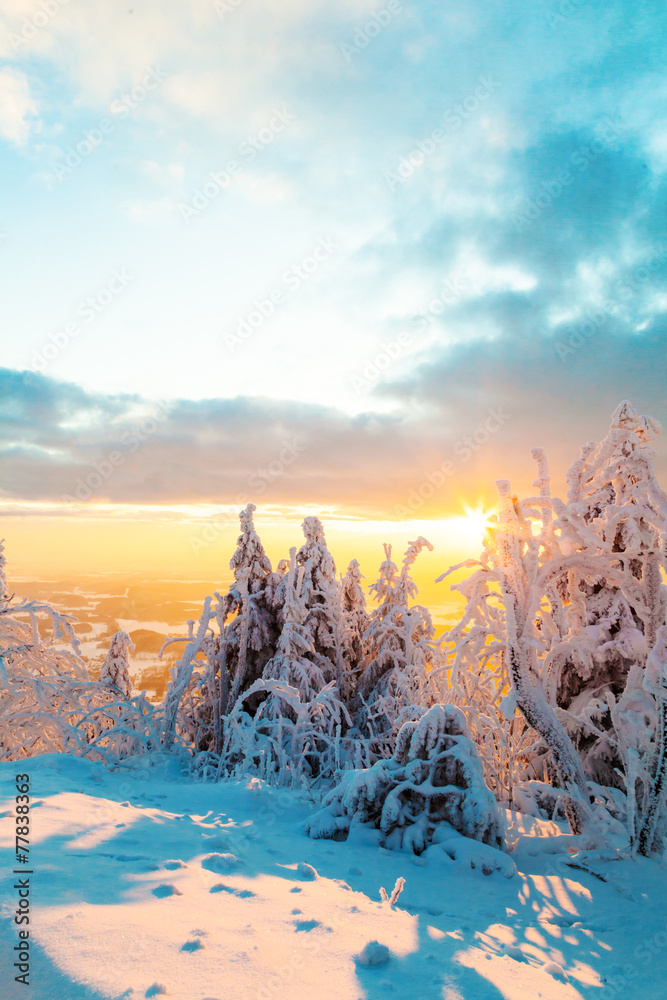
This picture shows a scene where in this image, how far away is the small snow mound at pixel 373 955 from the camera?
287 centimetres

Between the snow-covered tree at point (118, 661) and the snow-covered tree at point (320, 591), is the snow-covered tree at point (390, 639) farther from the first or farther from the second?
the snow-covered tree at point (118, 661)

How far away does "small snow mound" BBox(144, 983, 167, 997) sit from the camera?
2107mm

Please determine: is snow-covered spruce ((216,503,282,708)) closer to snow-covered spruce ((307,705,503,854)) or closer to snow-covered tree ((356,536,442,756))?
snow-covered tree ((356,536,442,756))

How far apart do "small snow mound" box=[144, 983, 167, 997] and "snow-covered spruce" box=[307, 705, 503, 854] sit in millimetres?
4124

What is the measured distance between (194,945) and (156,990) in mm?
549

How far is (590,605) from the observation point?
43.6 ft

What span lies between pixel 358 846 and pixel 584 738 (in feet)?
31.8

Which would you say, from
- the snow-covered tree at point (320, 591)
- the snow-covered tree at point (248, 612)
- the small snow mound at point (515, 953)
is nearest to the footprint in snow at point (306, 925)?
the small snow mound at point (515, 953)

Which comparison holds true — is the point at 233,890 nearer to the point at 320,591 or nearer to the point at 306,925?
the point at 306,925

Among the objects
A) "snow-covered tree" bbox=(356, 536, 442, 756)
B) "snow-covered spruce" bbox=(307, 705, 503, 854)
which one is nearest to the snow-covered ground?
"snow-covered spruce" bbox=(307, 705, 503, 854)

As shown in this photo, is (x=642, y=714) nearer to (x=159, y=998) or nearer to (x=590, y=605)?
(x=159, y=998)

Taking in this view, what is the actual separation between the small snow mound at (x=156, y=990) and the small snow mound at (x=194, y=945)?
17.2 inches

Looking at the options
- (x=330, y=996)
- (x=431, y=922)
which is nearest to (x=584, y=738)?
(x=431, y=922)

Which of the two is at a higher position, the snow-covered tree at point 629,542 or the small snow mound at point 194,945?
the snow-covered tree at point 629,542
